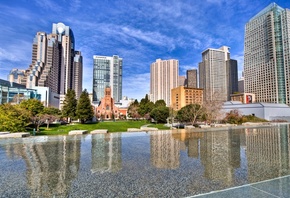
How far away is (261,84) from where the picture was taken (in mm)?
87625

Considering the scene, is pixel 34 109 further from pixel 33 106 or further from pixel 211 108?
pixel 211 108

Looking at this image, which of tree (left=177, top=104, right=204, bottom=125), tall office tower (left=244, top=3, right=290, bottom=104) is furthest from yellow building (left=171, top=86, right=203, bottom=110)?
tree (left=177, top=104, right=204, bottom=125)

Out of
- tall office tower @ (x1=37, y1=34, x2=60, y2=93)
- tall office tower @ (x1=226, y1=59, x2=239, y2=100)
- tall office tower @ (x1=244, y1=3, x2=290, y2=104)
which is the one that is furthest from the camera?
tall office tower @ (x1=226, y1=59, x2=239, y2=100)

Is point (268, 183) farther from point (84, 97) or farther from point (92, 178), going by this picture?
point (84, 97)

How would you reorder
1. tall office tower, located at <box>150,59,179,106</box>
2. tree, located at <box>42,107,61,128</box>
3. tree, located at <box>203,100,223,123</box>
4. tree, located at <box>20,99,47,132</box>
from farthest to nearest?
1. tall office tower, located at <box>150,59,179,106</box>
2. tree, located at <box>203,100,223,123</box>
3. tree, located at <box>42,107,61,128</box>
4. tree, located at <box>20,99,47,132</box>

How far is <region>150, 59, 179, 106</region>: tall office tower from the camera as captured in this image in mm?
150750

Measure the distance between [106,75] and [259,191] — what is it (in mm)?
147087

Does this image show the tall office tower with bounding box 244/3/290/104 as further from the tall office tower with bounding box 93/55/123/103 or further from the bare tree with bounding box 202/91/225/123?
the tall office tower with bounding box 93/55/123/103

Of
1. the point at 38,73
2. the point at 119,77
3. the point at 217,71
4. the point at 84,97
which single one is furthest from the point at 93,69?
the point at 84,97

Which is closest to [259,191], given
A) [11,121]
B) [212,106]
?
[11,121]

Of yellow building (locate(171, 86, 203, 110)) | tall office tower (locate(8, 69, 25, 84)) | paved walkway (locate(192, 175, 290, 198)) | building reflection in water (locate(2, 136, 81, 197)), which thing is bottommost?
building reflection in water (locate(2, 136, 81, 197))

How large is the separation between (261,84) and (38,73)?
114649 mm

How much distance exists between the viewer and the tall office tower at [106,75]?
466 ft

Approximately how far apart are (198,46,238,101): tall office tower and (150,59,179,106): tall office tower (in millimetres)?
22371
